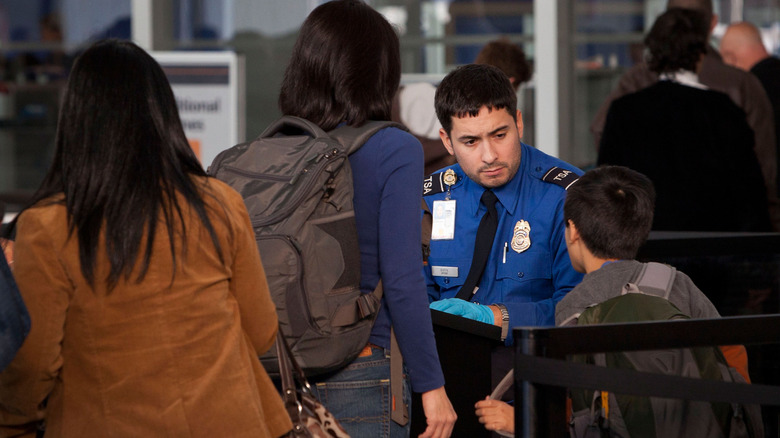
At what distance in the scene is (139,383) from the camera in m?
1.68

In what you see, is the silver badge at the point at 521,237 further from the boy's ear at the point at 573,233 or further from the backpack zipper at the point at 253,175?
the backpack zipper at the point at 253,175

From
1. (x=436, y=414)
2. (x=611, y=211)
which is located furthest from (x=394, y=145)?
(x=611, y=211)

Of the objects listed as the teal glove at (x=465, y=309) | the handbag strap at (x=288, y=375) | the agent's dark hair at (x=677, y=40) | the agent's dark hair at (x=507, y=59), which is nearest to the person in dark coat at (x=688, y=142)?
the agent's dark hair at (x=677, y=40)

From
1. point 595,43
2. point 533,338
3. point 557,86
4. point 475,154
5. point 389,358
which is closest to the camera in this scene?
point 533,338

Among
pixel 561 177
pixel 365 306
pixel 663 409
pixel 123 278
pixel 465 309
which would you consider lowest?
pixel 663 409

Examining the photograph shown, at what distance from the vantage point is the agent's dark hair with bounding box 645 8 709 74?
422 cm

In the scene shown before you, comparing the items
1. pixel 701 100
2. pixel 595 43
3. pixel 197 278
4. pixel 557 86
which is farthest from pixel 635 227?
pixel 595 43

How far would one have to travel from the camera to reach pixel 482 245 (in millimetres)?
2748

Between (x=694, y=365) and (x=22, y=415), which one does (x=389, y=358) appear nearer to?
(x=694, y=365)

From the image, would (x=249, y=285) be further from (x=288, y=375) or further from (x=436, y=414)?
(x=436, y=414)

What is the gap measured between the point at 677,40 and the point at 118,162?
3.15 metres

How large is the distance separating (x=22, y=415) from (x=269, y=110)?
542 cm

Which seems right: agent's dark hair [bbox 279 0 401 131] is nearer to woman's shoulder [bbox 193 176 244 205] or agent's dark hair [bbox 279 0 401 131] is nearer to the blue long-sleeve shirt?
the blue long-sleeve shirt

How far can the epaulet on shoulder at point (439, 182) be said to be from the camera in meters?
2.95
